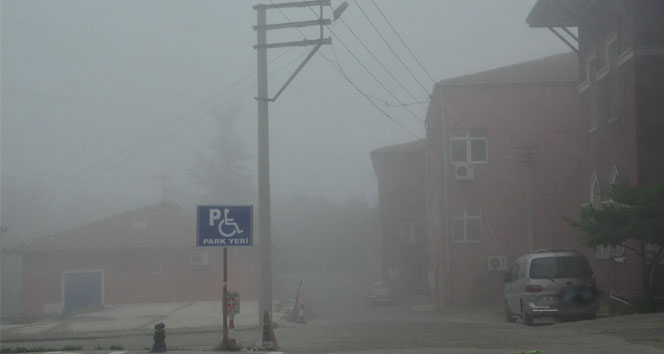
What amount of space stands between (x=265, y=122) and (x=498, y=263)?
71.7ft

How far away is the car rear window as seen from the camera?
19812mm

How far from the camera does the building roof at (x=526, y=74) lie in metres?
37.7

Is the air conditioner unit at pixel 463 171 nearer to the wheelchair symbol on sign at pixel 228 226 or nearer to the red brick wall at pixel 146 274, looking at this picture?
the red brick wall at pixel 146 274

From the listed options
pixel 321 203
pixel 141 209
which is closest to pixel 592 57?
pixel 141 209

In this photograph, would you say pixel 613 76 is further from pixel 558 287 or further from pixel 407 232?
pixel 407 232

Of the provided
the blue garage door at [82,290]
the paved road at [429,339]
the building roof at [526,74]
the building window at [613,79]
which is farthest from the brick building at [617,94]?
the blue garage door at [82,290]

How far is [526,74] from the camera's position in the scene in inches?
1506

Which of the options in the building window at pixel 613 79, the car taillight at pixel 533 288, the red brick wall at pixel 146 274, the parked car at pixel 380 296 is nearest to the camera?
the car taillight at pixel 533 288

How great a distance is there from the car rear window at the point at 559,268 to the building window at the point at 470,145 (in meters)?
18.7

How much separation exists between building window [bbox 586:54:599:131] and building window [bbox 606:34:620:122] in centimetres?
140

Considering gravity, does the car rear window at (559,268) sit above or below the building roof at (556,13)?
below

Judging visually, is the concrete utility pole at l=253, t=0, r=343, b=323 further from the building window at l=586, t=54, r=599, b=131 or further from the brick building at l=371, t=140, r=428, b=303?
the brick building at l=371, t=140, r=428, b=303

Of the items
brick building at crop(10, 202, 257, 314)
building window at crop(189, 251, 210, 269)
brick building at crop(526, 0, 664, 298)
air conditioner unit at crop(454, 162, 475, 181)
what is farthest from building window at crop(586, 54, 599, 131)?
building window at crop(189, 251, 210, 269)

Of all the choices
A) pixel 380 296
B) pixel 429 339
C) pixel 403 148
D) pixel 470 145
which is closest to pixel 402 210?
pixel 403 148
